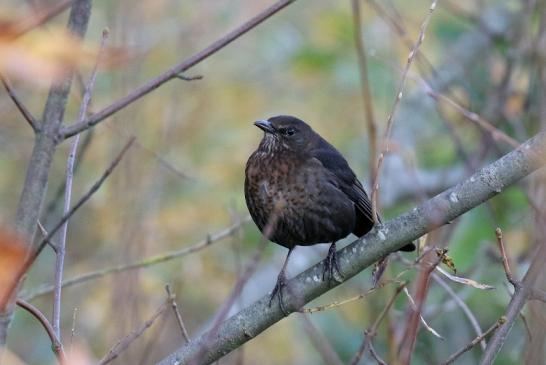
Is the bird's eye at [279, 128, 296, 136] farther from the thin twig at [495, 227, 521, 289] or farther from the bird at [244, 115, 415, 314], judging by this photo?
the thin twig at [495, 227, 521, 289]

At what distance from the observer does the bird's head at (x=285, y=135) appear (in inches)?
182

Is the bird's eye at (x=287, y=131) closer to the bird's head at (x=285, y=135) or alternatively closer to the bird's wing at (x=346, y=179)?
the bird's head at (x=285, y=135)

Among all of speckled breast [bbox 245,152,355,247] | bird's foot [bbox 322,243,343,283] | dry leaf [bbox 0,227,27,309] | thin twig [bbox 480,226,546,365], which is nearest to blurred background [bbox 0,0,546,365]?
speckled breast [bbox 245,152,355,247]

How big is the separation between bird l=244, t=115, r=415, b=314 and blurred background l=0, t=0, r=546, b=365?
0.69 ft

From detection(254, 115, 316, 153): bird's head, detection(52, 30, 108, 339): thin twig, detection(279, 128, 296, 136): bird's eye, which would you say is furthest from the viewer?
detection(279, 128, 296, 136): bird's eye

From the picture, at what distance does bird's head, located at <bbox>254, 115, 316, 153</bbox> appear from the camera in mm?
4613

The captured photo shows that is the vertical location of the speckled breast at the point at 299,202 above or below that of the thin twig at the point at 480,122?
below

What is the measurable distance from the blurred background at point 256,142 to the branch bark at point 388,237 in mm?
1018

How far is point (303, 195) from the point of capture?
4.34 meters

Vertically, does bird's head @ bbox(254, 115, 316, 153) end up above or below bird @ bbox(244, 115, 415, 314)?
above

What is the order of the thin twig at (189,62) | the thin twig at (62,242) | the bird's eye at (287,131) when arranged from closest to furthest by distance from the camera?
the thin twig at (189,62), the thin twig at (62,242), the bird's eye at (287,131)

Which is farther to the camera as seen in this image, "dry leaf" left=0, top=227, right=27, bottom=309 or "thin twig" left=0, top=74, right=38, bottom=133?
"thin twig" left=0, top=74, right=38, bottom=133

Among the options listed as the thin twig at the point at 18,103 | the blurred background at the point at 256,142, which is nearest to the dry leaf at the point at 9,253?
the thin twig at the point at 18,103

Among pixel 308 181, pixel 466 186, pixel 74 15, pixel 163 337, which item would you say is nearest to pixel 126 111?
pixel 308 181
